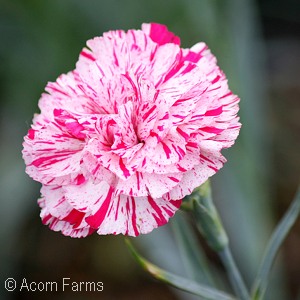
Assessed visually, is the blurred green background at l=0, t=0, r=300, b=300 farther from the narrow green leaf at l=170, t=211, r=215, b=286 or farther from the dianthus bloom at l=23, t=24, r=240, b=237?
the dianthus bloom at l=23, t=24, r=240, b=237

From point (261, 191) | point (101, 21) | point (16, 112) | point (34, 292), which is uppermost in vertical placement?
point (101, 21)

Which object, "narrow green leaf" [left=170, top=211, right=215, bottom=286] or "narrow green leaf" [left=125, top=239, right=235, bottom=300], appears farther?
"narrow green leaf" [left=170, top=211, right=215, bottom=286]

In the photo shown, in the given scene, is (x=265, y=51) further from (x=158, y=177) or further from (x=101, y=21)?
(x=158, y=177)

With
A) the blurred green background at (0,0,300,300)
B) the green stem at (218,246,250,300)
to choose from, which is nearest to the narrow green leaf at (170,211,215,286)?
the green stem at (218,246,250,300)

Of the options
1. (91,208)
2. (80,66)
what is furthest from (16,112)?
(91,208)

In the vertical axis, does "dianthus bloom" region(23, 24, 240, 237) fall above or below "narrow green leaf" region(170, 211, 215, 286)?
A: above

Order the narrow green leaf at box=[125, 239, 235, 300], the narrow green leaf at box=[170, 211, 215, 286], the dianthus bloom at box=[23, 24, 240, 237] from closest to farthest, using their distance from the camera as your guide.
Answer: the dianthus bloom at box=[23, 24, 240, 237] < the narrow green leaf at box=[125, 239, 235, 300] < the narrow green leaf at box=[170, 211, 215, 286]

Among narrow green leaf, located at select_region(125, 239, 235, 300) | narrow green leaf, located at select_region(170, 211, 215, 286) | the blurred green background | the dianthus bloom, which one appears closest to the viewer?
the dianthus bloom
